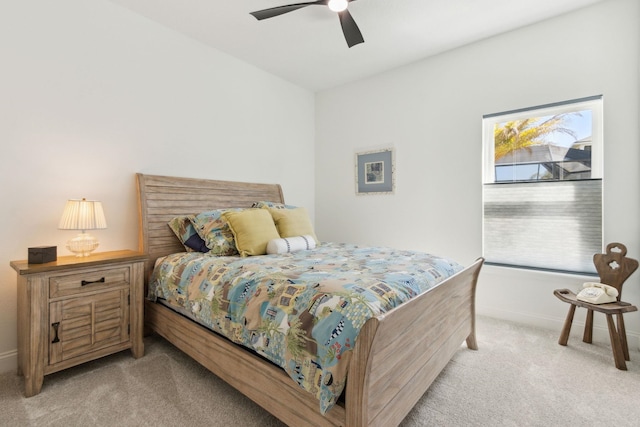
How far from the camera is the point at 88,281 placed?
1993 mm

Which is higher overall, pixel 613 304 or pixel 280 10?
pixel 280 10

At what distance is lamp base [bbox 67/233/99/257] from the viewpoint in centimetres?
211

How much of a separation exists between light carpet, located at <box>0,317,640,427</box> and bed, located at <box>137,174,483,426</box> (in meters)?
0.14

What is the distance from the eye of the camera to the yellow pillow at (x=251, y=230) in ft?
7.88

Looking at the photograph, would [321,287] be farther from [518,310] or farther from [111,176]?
[518,310]

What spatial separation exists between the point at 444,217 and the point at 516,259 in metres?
0.77

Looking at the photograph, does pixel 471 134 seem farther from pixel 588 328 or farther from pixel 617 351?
pixel 617 351

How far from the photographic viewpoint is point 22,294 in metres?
1.83

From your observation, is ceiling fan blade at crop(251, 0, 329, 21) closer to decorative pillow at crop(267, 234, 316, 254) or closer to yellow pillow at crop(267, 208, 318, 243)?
yellow pillow at crop(267, 208, 318, 243)

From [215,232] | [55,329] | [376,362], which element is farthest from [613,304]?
[55,329]

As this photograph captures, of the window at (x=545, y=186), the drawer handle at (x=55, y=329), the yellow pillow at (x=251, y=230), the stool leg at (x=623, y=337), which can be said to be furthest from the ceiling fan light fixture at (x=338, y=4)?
the stool leg at (x=623, y=337)

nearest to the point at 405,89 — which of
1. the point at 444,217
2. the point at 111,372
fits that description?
the point at 444,217

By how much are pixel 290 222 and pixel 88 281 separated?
156 centimetres

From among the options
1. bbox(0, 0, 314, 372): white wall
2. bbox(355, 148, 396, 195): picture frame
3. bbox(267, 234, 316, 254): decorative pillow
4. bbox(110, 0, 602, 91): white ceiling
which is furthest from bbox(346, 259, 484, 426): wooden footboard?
bbox(0, 0, 314, 372): white wall
